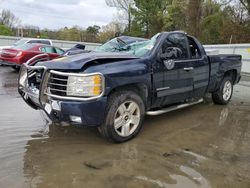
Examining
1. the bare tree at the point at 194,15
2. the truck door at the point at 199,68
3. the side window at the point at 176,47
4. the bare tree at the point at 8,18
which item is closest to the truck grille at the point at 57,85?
the side window at the point at 176,47

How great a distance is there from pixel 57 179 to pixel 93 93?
1314 mm

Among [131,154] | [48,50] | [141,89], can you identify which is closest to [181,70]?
[141,89]

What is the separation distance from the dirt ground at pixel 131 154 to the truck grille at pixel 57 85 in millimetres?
834

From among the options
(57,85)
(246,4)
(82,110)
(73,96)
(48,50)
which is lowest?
(82,110)

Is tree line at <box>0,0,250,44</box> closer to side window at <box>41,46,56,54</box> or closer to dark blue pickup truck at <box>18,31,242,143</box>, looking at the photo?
side window at <box>41,46,56,54</box>

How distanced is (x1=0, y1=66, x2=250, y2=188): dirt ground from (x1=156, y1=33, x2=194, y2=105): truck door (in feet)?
2.00

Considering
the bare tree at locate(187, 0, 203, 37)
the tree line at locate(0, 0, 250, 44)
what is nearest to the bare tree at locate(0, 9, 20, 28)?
the tree line at locate(0, 0, 250, 44)

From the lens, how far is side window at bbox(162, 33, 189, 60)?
19.2 feet

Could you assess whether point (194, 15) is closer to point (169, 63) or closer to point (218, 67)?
point (218, 67)

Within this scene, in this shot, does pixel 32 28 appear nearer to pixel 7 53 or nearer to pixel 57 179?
pixel 7 53

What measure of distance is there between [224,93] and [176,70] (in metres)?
2.56

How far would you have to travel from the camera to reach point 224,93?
7.92m

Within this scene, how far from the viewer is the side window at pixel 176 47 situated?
5.86 m

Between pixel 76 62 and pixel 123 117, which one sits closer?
pixel 76 62
